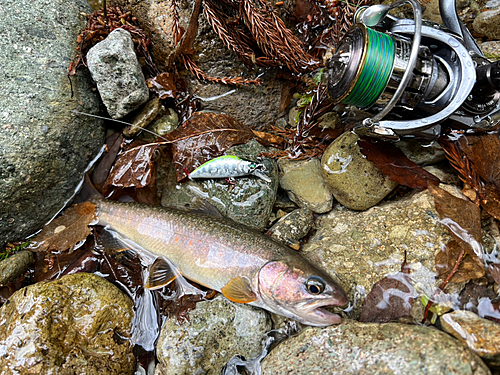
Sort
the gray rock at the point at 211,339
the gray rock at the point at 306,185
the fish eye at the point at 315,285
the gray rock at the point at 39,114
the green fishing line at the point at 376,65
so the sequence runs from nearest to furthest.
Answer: the green fishing line at the point at 376,65, the fish eye at the point at 315,285, the gray rock at the point at 211,339, the gray rock at the point at 39,114, the gray rock at the point at 306,185

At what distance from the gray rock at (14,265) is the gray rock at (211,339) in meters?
2.01

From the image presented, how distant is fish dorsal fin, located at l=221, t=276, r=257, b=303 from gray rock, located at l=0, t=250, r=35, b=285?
101 inches

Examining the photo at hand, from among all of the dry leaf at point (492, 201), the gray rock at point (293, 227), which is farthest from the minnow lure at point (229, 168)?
the dry leaf at point (492, 201)

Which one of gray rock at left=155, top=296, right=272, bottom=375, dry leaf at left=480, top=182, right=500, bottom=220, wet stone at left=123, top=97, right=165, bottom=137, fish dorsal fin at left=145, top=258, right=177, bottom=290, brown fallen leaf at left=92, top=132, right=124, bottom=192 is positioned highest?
wet stone at left=123, top=97, right=165, bottom=137

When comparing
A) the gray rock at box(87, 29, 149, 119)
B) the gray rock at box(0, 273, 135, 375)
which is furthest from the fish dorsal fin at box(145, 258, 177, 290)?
the gray rock at box(87, 29, 149, 119)

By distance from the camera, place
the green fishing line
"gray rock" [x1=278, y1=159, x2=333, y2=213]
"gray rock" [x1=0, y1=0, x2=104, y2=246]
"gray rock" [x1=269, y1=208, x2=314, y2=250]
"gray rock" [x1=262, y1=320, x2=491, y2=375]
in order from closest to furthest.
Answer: "gray rock" [x1=262, y1=320, x2=491, y2=375] < the green fishing line < "gray rock" [x1=0, y1=0, x2=104, y2=246] < "gray rock" [x1=269, y1=208, x2=314, y2=250] < "gray rock" [x1=278, y1=159, x2=333, y2=213]

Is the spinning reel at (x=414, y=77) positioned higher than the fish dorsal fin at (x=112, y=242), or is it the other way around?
the spinning reel at (x=414, y=77)

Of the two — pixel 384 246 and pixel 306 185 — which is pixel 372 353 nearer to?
pixel 384 246

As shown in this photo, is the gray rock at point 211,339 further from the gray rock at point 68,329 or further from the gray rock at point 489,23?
the gray rock at point 489,23

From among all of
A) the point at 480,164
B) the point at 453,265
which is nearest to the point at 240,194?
the point at 453,265

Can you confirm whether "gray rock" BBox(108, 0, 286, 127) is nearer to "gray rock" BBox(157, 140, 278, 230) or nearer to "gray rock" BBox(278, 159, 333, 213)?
"gray rock" BBox(157, 140, 278, 230)

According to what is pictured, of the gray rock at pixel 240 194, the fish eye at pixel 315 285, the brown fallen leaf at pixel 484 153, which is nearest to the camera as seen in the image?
the fish eye at pixel 315 285

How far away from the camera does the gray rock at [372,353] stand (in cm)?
234

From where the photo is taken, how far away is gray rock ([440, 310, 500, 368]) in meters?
2.42
